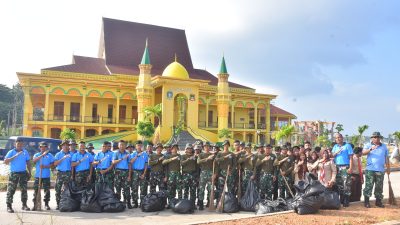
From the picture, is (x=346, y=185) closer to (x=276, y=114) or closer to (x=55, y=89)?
(x=55, y=89)

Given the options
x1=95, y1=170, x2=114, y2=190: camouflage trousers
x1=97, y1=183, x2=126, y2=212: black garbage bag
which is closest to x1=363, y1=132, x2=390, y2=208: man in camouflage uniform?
x1=97, y1=183, x2=126, y2=212: black garbage bag

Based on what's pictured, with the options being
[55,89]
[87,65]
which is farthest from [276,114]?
[55,89]

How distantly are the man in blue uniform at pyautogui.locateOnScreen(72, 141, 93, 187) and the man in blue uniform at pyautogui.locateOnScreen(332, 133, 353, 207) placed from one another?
18.3 ft

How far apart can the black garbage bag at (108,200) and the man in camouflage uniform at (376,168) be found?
5.20m

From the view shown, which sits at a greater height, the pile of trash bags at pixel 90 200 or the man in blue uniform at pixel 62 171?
the man in blue uniform at pixel 62 171

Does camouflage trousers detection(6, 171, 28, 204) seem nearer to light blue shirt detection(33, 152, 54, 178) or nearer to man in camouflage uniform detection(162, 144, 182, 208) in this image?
light blue shirt detection(33, 152, 54, 178)

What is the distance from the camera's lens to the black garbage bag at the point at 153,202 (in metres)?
7.76

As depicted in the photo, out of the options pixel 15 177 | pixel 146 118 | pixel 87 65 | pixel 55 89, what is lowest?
pixel 15 177

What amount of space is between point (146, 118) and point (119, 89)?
5441mm

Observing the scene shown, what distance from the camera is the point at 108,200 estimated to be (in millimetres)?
7715

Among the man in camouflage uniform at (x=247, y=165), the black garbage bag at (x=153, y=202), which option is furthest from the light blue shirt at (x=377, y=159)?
the black garbage bag at (x=153, y=202)

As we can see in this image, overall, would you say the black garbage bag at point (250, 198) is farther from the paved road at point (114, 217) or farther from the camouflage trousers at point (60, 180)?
the camouflage trousers at point (60, 180)

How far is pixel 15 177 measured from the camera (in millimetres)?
7816

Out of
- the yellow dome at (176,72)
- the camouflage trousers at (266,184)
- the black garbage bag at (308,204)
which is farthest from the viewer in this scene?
the yellow dome at (176,72)
